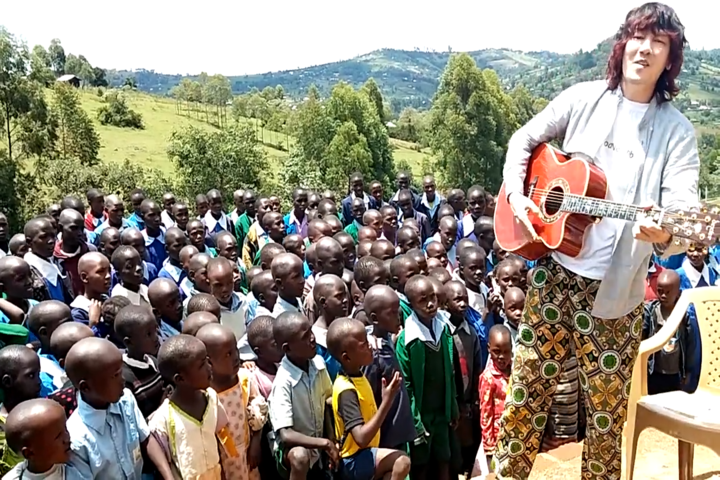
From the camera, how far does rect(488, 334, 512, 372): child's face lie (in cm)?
402

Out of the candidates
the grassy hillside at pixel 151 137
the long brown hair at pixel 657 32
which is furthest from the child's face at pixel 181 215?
the grassy hillside at pixel 151 137

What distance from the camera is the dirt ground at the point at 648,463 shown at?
3520 millimetres

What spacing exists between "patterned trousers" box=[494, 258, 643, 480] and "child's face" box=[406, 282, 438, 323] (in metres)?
1.20

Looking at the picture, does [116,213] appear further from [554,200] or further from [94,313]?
[554,200]

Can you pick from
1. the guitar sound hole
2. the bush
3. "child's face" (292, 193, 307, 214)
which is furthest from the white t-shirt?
the bush

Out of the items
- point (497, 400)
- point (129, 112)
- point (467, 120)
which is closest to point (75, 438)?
point (497, 400)

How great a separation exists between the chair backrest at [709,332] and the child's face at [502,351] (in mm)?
1027

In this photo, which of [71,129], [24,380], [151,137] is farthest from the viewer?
[151,137]

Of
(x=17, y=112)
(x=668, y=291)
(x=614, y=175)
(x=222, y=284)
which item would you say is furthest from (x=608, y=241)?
(x=17, y=112)

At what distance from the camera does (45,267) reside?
555cm

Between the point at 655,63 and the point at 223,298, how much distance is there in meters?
3.35

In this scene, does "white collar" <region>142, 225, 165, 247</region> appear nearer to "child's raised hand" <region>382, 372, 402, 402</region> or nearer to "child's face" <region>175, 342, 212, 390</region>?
"child's face" <region>175, 342, 212, 390</region>

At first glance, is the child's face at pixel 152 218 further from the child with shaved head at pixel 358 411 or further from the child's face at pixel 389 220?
the child with shaved head at pixel 358 411

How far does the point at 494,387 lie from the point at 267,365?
1.30 meters
